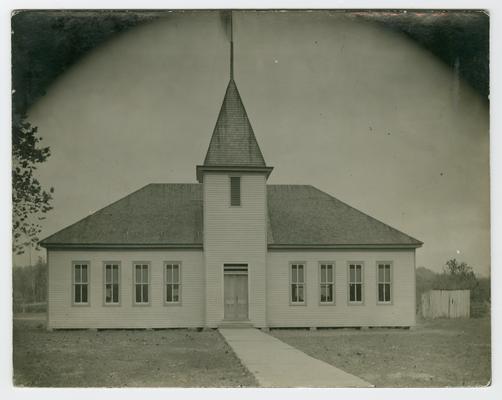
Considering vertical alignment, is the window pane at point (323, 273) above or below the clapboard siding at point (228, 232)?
below

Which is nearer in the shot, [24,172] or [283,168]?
[24,172]

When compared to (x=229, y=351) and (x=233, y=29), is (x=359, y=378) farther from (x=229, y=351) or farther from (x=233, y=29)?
(x=233, y=29)

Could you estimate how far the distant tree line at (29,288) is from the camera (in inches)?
548

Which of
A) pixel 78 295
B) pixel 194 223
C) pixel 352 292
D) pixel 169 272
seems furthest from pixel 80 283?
pixel 352 292

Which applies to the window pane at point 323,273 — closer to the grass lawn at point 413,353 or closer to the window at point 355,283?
the window at point 355,283

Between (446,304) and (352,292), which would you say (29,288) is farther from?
(446,304)

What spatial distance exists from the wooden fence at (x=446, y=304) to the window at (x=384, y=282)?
790 mm

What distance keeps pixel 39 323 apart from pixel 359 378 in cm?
539

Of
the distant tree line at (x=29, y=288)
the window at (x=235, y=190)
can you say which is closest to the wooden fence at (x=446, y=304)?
the window at (x=235, y=190)

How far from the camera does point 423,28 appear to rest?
45.9 feet

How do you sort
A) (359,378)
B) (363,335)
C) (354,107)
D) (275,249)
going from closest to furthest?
(359,378)
(354,107)
(363,335)
(275,249)

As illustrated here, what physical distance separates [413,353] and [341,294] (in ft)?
8.27
